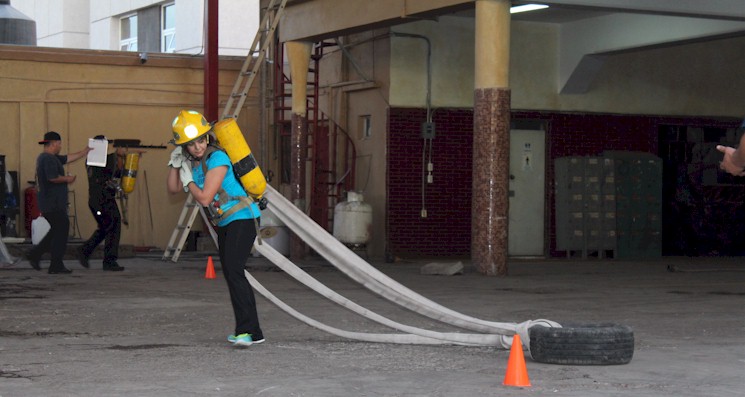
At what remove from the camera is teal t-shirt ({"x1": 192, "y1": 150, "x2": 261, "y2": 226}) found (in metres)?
10.2

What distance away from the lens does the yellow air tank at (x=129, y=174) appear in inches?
773

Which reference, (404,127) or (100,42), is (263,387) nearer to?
(404,127)

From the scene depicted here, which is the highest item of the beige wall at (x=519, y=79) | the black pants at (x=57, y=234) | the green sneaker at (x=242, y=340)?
the beige wall at (x=519, y=79)

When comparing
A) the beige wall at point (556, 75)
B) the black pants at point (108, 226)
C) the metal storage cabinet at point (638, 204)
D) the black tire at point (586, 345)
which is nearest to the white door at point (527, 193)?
the beige wall at point (556, 75)

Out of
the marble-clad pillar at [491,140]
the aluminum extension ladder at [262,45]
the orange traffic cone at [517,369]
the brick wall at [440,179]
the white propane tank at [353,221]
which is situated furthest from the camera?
the brick wall at [440,179]

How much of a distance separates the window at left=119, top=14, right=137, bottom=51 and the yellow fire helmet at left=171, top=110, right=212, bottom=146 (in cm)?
3513

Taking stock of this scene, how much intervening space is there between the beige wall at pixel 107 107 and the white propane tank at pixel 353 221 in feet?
14.6

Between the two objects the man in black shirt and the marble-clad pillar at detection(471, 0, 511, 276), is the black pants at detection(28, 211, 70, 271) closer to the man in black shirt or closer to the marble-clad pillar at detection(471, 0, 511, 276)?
the man in black shirt

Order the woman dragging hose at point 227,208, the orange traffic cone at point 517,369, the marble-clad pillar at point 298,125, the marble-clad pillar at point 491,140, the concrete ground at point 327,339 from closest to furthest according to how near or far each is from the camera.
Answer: the orange traffic cone at point 517,369 → the concrete ground at point 327,339 → the woman dragging hose at point 227,208 → the marble-clad pillar at point 491,140 → the marble-clad pillar at point 298,125

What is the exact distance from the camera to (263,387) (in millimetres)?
8336

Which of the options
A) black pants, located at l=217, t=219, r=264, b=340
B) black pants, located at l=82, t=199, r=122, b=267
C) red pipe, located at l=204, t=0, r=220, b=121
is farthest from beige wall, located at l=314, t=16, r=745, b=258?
black pants, located at l=217, t=219, r=264, b=340

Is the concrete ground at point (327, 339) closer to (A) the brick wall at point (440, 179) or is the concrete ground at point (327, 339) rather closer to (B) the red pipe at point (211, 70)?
(A) the brick wall at point (440, 179)

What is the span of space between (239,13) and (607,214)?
19.6m

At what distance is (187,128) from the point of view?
33.0 feet
